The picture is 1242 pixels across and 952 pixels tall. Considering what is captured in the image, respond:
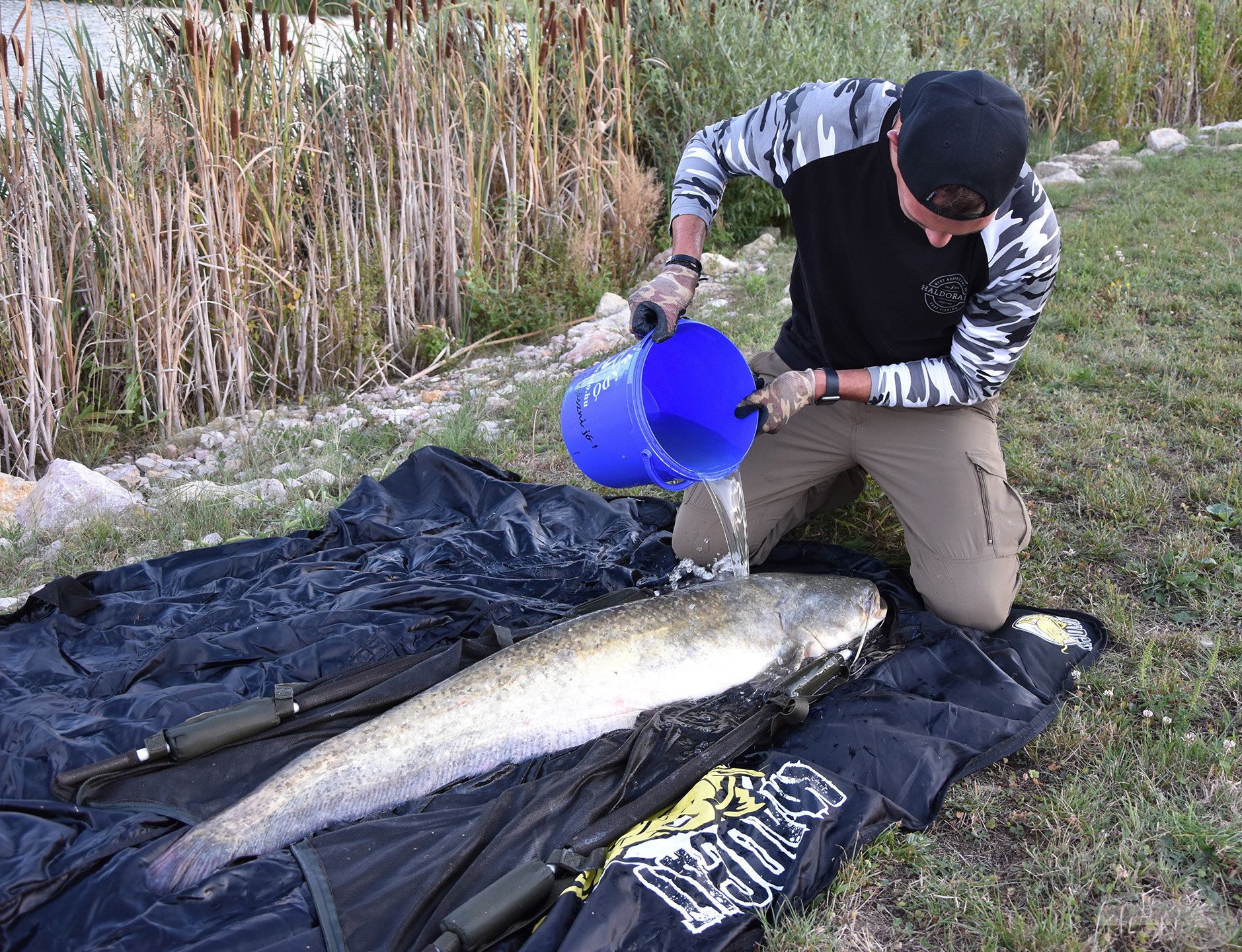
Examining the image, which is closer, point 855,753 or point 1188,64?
point 855,753

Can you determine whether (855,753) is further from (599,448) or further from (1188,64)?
(1188,64)

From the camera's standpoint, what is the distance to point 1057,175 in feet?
27.7

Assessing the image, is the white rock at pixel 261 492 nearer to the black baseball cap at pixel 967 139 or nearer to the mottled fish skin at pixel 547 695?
the mottled fish skin at pixel 547 695

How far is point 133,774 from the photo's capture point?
7.94 feet

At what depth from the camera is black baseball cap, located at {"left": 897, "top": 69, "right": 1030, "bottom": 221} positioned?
8.04 feet

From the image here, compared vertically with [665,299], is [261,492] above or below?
below

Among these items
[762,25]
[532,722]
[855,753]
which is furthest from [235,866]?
[762,25]

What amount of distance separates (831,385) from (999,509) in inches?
27.5

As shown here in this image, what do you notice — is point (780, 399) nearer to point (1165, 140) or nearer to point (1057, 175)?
point (1057, 175)

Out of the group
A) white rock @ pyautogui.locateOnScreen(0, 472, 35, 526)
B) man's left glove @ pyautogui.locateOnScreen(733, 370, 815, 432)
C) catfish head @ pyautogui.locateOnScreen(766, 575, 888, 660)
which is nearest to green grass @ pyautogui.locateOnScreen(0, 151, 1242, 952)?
white rock @ pyautogui.locateOnScreen(0, 472, 35, 526)

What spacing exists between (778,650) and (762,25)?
673 cm

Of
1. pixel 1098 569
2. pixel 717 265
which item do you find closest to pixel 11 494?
pixel 1098 569

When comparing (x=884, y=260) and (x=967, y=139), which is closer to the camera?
(x=967, y=139)

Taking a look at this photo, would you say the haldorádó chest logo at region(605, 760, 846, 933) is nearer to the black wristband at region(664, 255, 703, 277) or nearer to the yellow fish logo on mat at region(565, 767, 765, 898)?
the yellow fish logo on mat at region(565, 767, 765, 898)
